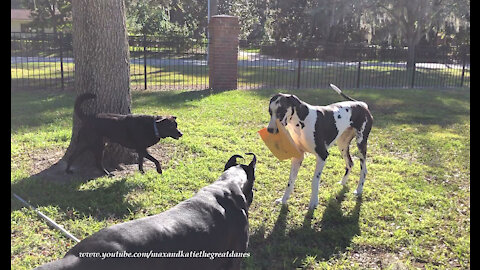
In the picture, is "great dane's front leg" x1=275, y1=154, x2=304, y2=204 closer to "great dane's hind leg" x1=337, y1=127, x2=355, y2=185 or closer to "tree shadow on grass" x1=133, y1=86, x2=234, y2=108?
"great dane's hind leg" x1=337, y1=127, x2=355, y2=185

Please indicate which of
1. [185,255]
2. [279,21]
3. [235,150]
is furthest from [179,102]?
[279,21]

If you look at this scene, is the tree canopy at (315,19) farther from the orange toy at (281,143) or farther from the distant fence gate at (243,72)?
the orange toy at (281,143)

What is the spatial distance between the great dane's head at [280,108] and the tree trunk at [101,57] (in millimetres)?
2583

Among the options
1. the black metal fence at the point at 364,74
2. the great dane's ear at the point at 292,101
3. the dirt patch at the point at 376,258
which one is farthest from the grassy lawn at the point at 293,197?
the black metal fence at the point at 364,74

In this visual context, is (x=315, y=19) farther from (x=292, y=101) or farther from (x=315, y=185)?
(x=292, y=101)

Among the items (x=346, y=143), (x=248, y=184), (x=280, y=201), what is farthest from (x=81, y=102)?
(x=346, y=143)

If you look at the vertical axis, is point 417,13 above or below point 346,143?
above

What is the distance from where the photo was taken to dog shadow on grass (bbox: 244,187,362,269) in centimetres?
385

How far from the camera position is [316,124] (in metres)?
4.68

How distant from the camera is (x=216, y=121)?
9031mm

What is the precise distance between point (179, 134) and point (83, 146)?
1.23m

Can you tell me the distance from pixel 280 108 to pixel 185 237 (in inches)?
90.7

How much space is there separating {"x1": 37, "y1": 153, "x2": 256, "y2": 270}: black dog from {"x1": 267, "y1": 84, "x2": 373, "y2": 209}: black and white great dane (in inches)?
54.5

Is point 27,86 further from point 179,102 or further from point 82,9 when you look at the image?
point 82,9
